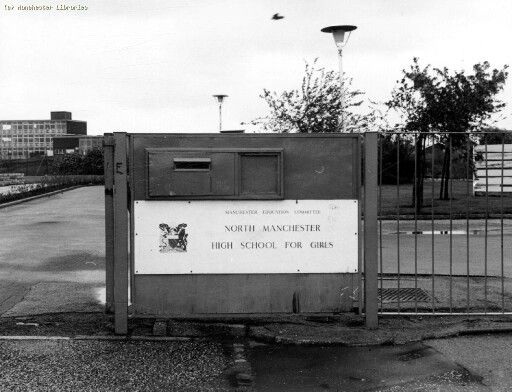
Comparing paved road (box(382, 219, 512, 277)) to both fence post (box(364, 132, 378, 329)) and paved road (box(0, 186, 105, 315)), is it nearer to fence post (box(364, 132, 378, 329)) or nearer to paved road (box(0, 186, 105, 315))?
fence post (box(364, 132, 378, 329))

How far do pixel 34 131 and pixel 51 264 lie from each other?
164 meters

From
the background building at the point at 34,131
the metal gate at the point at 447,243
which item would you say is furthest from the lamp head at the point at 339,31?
the background building at the point at 34,131

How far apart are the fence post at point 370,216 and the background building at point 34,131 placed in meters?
147

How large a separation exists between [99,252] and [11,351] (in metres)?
6.96

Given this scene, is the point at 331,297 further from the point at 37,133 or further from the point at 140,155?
the point at 37,133

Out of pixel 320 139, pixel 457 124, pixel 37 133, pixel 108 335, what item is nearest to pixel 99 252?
pixel 108 335

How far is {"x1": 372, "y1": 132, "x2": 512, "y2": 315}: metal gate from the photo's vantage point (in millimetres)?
7629

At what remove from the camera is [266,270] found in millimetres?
6742

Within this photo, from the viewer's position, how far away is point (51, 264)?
11.4 meters

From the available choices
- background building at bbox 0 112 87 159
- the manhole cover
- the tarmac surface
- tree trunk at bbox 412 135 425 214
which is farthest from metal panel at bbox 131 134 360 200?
background building at bbox 0 112 87 159

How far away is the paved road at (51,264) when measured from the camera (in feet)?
27.4

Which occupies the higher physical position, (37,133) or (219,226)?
(37,133)

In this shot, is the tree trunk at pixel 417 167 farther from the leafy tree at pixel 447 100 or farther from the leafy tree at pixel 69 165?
the leafy tree at pixel 69 165

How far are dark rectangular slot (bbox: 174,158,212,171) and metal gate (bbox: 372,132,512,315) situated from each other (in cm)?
152
